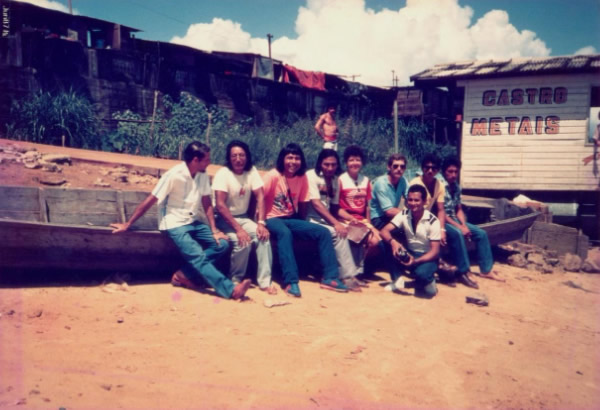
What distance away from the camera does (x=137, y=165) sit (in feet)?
30.6

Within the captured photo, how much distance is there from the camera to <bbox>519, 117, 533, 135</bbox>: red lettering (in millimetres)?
11891

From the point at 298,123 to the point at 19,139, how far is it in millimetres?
9175

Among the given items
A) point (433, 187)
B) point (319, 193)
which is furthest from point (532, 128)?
point (319, 193)

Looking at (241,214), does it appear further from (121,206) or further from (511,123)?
(511,123)

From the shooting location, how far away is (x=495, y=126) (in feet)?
40.0

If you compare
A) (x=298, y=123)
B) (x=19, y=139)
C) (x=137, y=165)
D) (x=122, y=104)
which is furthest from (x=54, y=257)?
(x=298, y=123)

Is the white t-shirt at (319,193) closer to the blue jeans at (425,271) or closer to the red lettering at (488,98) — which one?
the blue jeans at (425,271)

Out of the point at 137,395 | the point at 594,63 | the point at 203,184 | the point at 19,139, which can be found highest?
the point at 594,63

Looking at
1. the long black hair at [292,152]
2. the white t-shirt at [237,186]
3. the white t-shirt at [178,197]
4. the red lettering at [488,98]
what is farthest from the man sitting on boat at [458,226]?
the red lettering at [488,98]

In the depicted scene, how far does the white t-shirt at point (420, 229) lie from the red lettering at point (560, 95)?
818cm

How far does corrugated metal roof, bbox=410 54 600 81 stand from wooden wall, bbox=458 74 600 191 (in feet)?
0.95

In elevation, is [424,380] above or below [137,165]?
below

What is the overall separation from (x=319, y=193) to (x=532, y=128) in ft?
27.8

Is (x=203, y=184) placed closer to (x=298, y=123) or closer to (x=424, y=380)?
(x=424, y=380)
